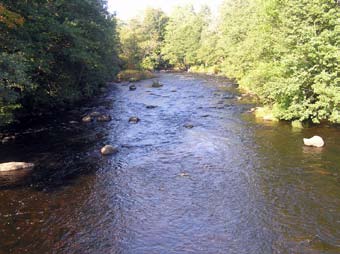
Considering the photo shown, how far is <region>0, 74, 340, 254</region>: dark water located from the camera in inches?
434

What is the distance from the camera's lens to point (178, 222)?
477 inches

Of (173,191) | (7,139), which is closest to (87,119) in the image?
(7,139)

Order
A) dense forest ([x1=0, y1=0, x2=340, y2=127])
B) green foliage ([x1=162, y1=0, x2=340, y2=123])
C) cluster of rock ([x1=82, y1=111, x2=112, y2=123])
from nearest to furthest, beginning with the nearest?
1. dense forest ([x1=0, y1=0, x2=340, y2=127])
2. green foliage ([x1=162, y1=0, x2=340, y2=123])
3. cluster of rock ([x1=82, y1=111, x2=112, y2=123])

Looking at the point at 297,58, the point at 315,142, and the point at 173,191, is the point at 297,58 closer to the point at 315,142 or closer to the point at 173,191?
the point at 315,142

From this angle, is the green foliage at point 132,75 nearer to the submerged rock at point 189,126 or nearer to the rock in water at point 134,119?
the rock in water at point 134,119

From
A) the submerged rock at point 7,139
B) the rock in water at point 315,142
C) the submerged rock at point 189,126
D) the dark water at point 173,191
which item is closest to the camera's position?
the dark water at point 173,191

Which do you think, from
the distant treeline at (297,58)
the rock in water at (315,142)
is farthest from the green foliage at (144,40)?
the rock in water at (315,142)

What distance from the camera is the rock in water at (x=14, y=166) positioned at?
54.3 ft

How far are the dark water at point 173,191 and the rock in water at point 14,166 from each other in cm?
71

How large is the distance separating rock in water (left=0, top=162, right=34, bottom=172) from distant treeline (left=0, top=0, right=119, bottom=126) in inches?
110

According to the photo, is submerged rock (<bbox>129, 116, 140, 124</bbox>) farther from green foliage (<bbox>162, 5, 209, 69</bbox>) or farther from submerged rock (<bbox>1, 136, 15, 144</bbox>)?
green foliage (<bbox>162, 5, 209, 69</bbox>)

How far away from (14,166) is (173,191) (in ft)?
25.5

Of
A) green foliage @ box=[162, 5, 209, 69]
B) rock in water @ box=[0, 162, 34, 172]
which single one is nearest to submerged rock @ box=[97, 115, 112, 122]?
rock in water @ box=[0, 162, 34, 172]

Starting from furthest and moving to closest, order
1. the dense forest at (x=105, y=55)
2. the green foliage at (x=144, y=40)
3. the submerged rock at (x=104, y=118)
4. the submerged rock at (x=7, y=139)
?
the green foliage at (x=144, y=40) → the submerged rock at (x=104, y=118) → the submerged rock at (x=7, y=139) → the dense forest at (x=105, y=55)
